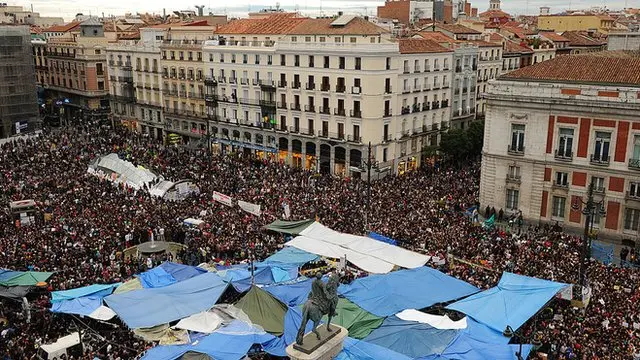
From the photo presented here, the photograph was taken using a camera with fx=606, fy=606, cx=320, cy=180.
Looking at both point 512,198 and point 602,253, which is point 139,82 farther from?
point 602,253

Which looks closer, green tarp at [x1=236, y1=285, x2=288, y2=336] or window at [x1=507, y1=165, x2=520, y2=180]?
green tarp at [x1=236, y1=285, x2=288, y2=336]

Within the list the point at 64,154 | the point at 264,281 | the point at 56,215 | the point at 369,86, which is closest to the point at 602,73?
the point at 369,86

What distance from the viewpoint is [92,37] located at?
8038 centimetres

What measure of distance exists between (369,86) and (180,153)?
19.8 m

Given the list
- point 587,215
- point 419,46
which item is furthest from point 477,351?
point 419,46

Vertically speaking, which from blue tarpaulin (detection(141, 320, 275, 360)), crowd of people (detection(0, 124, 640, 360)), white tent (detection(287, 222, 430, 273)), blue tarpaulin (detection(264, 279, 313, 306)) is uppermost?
blue tarpaulin (detection(141, 320, 275, 360))

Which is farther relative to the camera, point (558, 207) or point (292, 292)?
point (558, 207)

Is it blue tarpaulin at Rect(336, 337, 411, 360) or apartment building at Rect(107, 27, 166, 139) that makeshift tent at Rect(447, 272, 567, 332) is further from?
apartment building at Rect(107, 27, 166, 139)

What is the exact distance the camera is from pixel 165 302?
77.6ft

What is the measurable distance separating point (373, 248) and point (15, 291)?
16.1 m

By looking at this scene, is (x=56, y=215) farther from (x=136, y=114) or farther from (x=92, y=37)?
(x=92, y=37)

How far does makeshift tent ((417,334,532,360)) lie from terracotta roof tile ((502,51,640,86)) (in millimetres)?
21108

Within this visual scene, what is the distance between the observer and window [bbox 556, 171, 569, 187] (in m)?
37.4

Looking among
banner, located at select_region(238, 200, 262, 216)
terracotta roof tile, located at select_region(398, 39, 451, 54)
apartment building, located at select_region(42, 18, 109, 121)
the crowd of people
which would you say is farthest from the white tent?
apartment building, located at select_region(42, 18, 109, 121)
